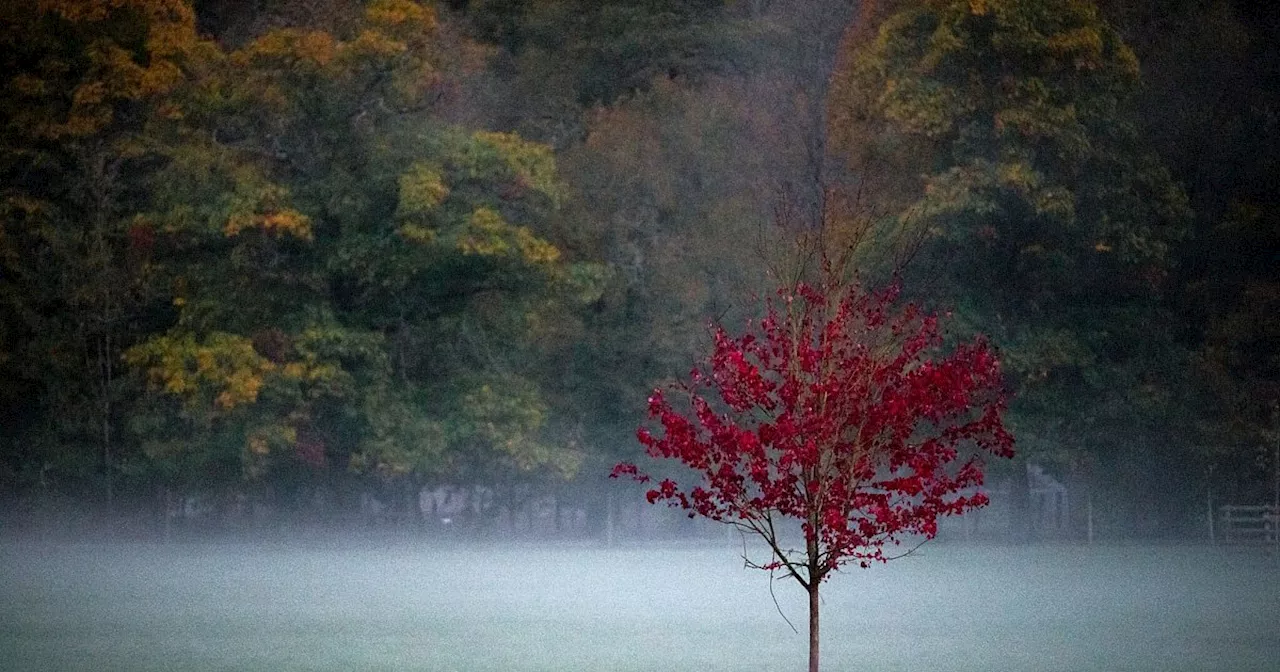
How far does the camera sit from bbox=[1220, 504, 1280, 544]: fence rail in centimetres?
3506

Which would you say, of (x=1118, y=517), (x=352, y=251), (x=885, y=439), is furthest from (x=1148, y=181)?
(x=885, y=439)

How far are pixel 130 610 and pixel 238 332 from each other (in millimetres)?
15791

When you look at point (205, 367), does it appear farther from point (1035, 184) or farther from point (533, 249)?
point (1035, 184)

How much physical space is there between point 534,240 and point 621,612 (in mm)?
15992

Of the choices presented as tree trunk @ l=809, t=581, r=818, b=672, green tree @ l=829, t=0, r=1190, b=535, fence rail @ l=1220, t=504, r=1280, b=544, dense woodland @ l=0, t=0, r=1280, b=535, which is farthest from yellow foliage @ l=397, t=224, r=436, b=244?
tree trunk @ l=809, t=581, r=818, b=672

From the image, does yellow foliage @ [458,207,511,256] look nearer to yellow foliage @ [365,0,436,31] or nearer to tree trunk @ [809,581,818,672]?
yellow foliage @ [365,0,436,31]

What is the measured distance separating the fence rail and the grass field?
71 cm

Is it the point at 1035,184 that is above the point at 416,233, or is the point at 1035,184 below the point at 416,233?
above

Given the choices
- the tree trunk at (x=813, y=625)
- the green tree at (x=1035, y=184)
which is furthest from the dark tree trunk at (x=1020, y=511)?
the tree trunk at (x=813, y=625)

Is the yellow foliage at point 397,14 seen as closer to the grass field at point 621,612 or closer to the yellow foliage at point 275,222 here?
the yellow foliage at point 275,222

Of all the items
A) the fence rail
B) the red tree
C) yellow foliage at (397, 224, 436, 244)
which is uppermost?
yellow foliage at (397, 224, 436, 244)

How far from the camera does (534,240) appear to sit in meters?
39.1

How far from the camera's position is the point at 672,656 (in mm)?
18906

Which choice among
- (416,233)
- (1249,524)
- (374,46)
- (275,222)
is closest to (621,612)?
(416,233)
